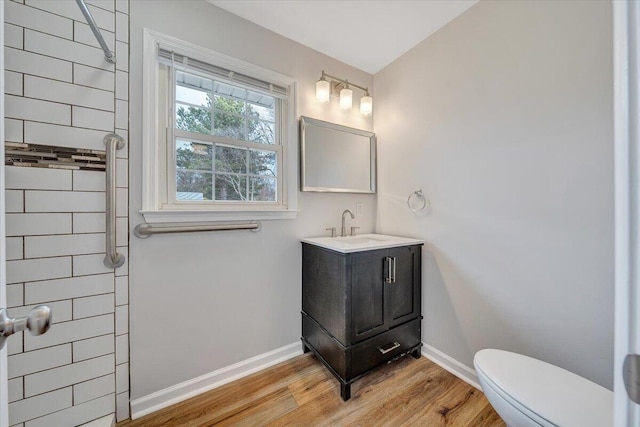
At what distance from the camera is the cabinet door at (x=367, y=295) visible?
4.81 ft

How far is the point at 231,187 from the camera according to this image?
1691 millimetres

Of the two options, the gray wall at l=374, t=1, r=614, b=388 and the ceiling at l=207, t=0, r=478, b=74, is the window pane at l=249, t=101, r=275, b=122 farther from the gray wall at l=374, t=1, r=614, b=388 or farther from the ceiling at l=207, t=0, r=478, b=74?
the gray wall at l=374, t=1, r=614, b=388

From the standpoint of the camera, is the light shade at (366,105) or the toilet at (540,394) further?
the light shade at (366,105)

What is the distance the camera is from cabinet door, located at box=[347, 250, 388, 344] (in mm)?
1467

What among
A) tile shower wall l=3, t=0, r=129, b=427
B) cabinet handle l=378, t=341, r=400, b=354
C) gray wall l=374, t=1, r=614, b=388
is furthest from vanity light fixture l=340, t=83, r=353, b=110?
cabinet handle l=378, t=341, r=400, b=354

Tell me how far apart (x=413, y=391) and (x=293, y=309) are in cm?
93

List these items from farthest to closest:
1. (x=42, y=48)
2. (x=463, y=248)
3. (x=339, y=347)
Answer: (x=463, y=248)
(x=339, y=347)
(x=42, y=48)

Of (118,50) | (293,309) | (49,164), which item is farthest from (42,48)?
(293,309)

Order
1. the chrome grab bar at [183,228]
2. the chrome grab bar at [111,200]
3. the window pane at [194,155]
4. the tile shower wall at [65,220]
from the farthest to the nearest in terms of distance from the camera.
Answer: the window pane at [194,155], the chrome grab bar at [183,228], the chrome grab bar at [111,200], the tile shower wall at [65,220]

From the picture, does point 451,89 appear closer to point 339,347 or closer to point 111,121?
point 339,347

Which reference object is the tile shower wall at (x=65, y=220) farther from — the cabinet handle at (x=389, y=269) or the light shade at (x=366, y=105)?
the light shade at (x=366, y=105)

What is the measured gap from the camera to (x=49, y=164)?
3.69 ft

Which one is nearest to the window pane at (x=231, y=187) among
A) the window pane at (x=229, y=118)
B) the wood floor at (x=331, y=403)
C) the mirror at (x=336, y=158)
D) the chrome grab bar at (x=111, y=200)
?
the window pane at (x=229, y=118)

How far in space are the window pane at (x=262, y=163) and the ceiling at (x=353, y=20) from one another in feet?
2.91
